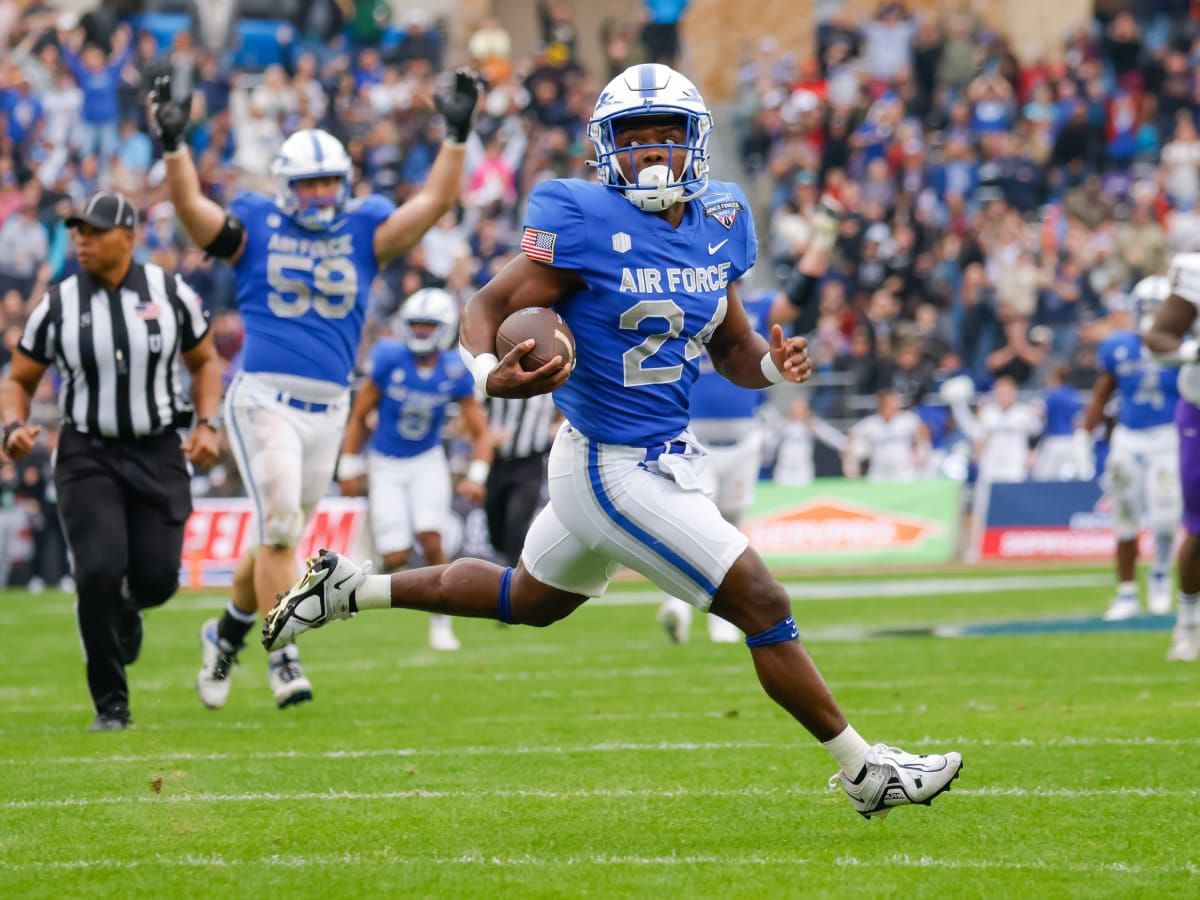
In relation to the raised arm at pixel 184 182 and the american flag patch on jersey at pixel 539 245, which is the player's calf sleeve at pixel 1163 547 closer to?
the raised arm at pixel 184 182

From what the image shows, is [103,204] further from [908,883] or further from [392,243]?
[908,883]

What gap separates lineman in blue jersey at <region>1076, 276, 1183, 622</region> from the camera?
12898 mm

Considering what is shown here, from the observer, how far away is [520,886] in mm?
4625

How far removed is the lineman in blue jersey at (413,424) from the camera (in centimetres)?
1212

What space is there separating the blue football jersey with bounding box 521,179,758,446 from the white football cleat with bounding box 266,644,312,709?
119 inches

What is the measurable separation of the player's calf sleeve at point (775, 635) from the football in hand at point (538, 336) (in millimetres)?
858

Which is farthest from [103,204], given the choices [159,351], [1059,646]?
[1059,646]

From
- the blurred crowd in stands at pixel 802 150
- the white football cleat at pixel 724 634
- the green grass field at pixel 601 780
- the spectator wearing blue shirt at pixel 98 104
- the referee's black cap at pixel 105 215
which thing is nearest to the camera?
the green grass field at pixel 601 780

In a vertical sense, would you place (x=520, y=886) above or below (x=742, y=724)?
above

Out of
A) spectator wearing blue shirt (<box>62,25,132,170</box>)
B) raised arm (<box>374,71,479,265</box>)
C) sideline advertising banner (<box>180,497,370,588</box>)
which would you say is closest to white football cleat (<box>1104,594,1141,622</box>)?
raised arm (<box>374,71,479,265</box>)

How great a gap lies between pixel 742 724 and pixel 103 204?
3.05 meters

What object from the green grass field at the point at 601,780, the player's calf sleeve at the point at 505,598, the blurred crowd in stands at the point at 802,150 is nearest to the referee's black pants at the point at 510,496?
the green grass field at the point at 601,780

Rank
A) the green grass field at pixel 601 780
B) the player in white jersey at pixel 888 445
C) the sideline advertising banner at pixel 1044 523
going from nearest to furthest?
the green grass field at pixel 601 780 < the sideline advertising banner at pixel 1044 523 < the player in white jersey at pixel 888 445

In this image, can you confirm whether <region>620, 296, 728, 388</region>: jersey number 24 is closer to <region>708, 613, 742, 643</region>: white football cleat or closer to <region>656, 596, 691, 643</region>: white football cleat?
<region>656, 596, 691, 643</region>: white football cleat
